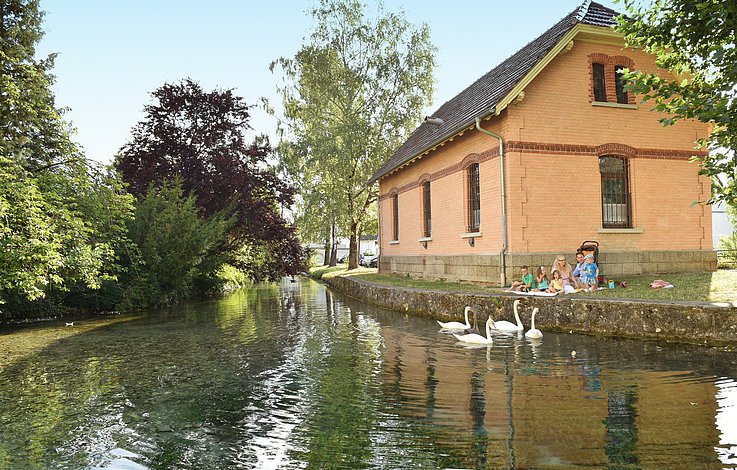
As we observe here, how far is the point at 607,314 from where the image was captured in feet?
32.4

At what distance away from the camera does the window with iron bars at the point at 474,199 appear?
16703 mm

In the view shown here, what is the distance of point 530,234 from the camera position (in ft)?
48.2

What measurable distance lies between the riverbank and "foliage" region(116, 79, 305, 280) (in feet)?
38.5

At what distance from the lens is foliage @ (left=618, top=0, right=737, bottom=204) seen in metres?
9.02

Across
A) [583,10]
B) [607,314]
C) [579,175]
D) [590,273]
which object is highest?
[583,10]

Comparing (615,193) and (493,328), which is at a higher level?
(615,193)

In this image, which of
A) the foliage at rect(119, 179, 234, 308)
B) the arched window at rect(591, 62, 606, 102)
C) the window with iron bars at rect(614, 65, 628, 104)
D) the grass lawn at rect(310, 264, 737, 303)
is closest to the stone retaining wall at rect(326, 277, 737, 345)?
the grass lawn at rect(310, 264, 737, 303)

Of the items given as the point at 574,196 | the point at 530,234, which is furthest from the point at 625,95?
the point at 530,234

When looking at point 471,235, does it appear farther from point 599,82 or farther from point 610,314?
point 610,314

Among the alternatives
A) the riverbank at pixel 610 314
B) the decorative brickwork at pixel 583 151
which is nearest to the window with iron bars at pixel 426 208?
the decorative brickwork at pixel 583 151

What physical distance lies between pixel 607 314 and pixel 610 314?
2.2 inches

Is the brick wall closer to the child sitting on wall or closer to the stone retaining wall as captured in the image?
the child sitting on wall

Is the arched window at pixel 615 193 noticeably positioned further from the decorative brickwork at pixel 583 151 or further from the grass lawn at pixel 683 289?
the grass lawn at pixel 683 289

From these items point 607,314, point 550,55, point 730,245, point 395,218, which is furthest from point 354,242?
point 607,314
